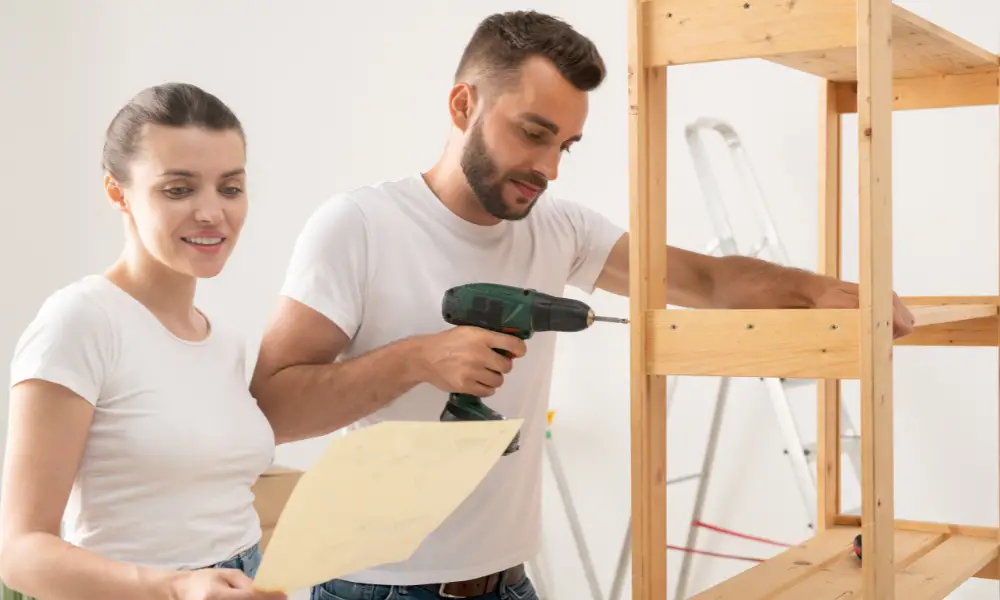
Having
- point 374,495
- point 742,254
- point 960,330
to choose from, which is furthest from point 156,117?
point 742,254

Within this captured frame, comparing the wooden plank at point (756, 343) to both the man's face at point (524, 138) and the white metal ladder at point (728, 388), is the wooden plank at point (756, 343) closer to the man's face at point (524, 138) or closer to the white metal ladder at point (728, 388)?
the man's face at point (524, 138)

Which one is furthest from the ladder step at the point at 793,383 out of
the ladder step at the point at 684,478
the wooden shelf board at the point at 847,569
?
the wooden shelf board at the point at 847,569

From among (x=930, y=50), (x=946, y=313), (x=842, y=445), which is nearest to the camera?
(x=946, y=313)

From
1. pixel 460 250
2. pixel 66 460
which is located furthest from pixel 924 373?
pixel 66 460

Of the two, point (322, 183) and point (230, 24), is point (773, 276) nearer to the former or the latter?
point (322, 183)

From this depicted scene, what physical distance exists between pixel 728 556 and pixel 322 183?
2053 mm

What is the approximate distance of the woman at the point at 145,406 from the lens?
1.16 meters

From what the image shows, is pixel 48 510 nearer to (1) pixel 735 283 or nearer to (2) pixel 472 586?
(2) pixel 472 586

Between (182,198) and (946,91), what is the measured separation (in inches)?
58.0

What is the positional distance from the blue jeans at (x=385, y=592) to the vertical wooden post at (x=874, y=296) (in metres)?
0.54

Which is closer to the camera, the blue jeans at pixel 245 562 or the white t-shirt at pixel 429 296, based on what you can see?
the blue jeans at pixel 245 562

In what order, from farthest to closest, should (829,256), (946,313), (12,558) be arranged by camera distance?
(829,256), (946,313), (12,558)

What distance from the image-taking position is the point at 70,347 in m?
1.21

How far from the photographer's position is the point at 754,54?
1.40 metres
